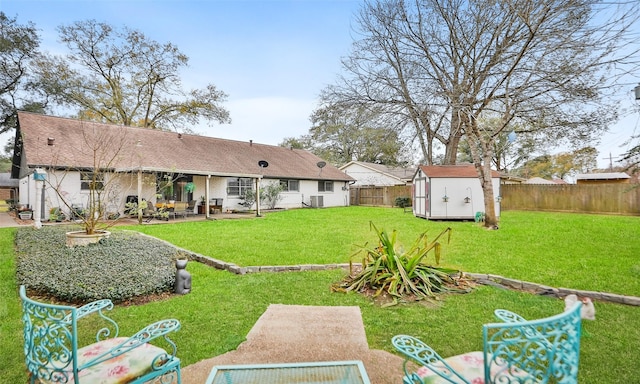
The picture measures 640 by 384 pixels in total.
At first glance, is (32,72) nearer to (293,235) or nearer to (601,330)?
(293,235)

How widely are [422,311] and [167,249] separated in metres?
4.63

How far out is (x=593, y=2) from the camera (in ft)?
23.6

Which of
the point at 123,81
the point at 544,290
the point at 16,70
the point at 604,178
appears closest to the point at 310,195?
the point at 123,81

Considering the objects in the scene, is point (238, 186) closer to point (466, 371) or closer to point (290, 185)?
point (290, 185)

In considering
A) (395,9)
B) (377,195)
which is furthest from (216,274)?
(377,195)

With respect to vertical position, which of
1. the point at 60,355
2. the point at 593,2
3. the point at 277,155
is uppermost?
the point at 593,2

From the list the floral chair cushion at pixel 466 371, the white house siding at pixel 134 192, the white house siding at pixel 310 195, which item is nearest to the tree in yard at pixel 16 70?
the white house siding at pixel 134 192

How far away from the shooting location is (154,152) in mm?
15742

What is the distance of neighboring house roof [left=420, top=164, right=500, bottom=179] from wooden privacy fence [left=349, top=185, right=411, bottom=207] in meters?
7.36

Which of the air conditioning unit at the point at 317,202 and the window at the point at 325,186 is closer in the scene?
the air conditioning unit at the point at 317,202

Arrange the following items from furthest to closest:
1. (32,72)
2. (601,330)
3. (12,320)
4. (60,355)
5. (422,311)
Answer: (32,72), (422,311), (12,320), (601,330), (60,355)

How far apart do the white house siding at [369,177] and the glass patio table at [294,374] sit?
26.0 meters

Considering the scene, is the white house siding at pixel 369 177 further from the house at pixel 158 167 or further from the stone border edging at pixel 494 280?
the stone border edging at pixel 494 280

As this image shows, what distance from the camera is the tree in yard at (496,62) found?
7910 millimetres
